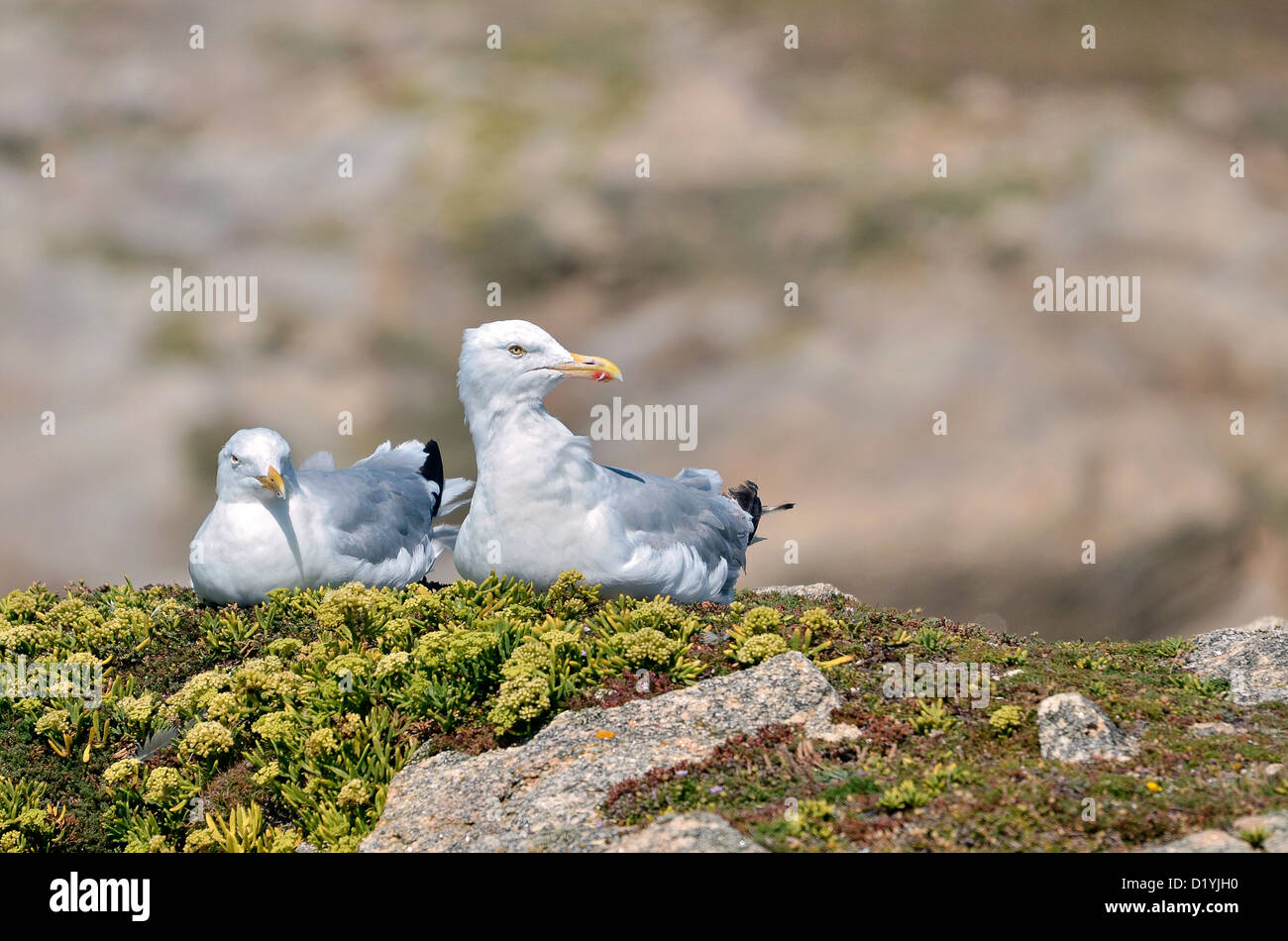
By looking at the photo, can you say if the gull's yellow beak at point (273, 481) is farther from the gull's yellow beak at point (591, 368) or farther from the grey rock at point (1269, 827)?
the grey rock at point (1269, 827)

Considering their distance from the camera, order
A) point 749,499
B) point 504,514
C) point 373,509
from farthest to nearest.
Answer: point 749,499, point 373,509, point 504,514

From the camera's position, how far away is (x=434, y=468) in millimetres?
13148

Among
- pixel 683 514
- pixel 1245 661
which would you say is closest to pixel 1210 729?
pixel 1245 661

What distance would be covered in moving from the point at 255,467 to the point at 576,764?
15.8ft

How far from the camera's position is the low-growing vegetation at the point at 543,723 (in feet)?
20.2

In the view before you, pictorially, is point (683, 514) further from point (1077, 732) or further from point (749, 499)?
point (1077, 732)

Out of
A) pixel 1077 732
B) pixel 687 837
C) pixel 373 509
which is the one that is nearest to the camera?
pixel 687 837

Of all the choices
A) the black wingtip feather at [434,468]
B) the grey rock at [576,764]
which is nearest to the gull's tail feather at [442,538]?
the black wingtip feather at [434,468]

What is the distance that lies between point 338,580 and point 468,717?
359cm

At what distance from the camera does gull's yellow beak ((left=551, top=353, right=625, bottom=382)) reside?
9.45 meters

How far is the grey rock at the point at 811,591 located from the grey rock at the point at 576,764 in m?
5.00

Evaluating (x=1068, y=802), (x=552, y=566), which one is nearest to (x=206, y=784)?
(x=552, y=566)
